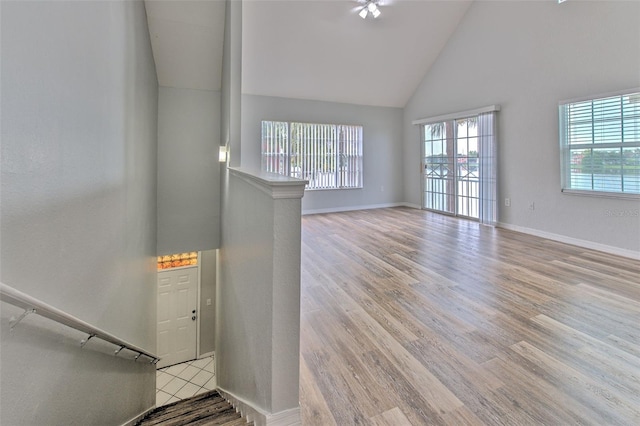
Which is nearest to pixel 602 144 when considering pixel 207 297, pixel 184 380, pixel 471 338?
pixel 471 338

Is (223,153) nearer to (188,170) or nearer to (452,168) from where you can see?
(188,170)

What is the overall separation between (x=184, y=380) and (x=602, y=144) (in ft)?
23.8

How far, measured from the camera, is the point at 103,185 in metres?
2.04

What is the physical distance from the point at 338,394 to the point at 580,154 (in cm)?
459

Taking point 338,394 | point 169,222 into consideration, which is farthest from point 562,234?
point 169,222

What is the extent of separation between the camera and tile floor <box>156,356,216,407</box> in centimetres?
512

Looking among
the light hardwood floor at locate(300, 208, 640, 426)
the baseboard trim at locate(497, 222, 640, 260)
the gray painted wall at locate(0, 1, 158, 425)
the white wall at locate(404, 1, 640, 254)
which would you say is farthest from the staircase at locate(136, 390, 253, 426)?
the white wall at locate(404, 1, 640, 254)

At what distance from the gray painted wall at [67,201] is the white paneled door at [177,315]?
307 cm

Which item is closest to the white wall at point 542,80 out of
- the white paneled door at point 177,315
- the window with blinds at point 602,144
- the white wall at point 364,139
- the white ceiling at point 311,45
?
the window with blinds at point 602,144

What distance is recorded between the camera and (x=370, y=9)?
16.6 ft

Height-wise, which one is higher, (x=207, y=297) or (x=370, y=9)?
(x=370, y=9)

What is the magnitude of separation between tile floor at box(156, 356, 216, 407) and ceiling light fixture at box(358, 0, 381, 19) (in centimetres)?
671

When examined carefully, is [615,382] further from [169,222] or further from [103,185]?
[169,222]

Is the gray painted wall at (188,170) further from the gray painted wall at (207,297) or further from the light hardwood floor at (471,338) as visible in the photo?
the light hardwood floor at (471,338)
